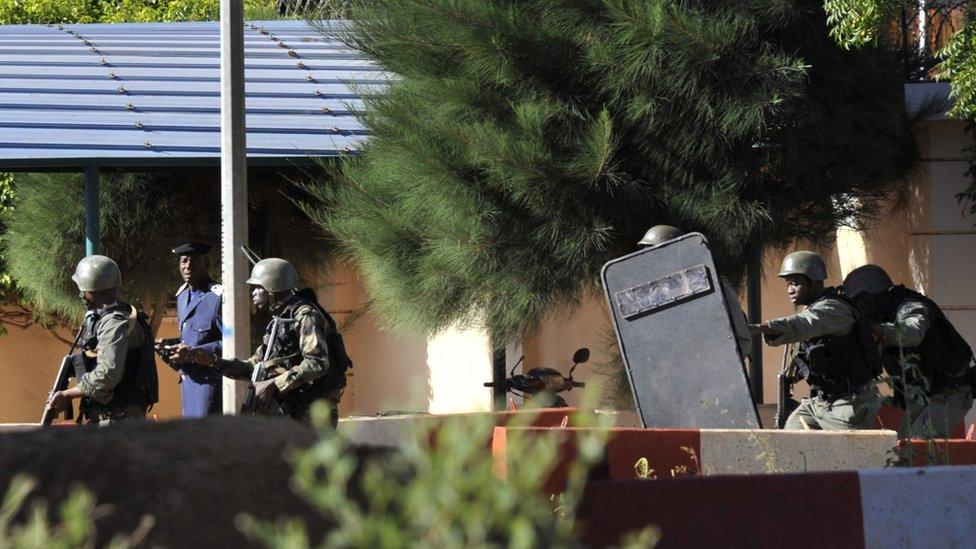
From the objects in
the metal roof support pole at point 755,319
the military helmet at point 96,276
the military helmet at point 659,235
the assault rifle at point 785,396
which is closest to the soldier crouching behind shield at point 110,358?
the military helmet at point 96,276

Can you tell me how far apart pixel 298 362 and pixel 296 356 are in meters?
0.05

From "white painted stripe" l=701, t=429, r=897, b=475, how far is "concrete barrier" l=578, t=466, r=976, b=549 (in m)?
0.70

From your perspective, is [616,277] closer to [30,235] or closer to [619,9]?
[619,9]

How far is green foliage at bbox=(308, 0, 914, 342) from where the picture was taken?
8.40 m

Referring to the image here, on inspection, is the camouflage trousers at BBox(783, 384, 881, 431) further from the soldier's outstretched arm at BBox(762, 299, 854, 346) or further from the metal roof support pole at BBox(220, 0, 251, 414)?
→ the metal roof support pole at BBox(220, 0, 251, 414)

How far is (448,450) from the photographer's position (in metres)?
1.81

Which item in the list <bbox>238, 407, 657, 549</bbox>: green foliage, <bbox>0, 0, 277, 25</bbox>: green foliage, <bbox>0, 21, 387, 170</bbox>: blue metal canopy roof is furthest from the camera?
<bbox>0, 0, 277, 25</bbox>: green foliage

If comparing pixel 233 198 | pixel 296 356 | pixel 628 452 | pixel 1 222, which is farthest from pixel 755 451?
pixel 1 222

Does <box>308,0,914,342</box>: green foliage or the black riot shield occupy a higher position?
<box>308,0,914,342</box>: green foliage

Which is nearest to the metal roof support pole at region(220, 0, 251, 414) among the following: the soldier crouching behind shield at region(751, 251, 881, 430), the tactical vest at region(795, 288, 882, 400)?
the soldier crouching behind shield at region(751, 251, 881, 430)

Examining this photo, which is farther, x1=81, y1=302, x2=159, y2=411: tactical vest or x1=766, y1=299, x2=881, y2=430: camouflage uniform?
x1=81, y1=302, x2=159, y2=411: tactical vest

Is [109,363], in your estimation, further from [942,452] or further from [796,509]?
[942,452]

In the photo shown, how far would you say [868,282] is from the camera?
24.9 feet

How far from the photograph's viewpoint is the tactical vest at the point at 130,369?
7.17m
